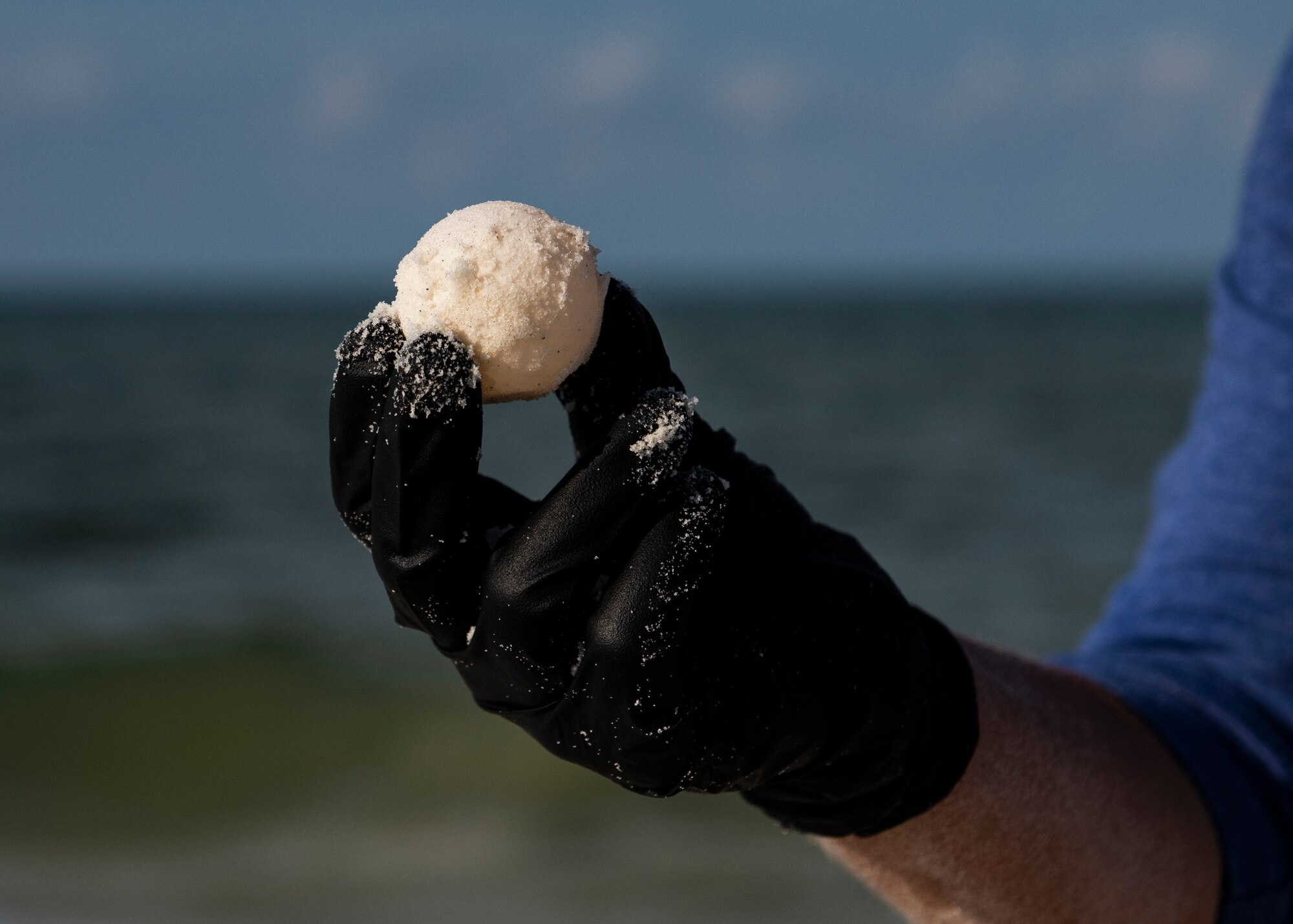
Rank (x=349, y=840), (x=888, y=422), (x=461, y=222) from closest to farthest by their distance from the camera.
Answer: (x=461, y=222) < (x=349, y=840) < (x=888, y=422)

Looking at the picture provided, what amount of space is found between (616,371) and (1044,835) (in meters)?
0.84

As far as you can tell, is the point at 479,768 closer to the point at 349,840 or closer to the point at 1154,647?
the point at 349,840

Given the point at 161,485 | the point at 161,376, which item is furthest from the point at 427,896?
the point at 161,376

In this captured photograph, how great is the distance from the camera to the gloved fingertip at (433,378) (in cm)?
108

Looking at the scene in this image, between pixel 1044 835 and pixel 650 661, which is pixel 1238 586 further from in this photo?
pixel 650 661

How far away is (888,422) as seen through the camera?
1747cm

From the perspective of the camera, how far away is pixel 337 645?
7594 mm

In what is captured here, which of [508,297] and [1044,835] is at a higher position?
[508,297]

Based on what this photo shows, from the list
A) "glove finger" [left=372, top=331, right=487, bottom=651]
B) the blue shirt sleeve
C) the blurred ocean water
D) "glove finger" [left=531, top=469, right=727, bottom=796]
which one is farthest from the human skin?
the blurred ocean water

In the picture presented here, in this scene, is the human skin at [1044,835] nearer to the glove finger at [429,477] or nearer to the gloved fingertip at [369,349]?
the glove finger at [429,477]

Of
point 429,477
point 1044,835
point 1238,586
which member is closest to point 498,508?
point 429,477

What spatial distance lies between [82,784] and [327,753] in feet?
3.89

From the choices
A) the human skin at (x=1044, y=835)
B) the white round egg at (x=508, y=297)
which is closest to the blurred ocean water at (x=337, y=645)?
the human skin at (x=1044, y=835)

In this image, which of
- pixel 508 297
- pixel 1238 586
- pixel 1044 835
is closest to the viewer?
pixel 508 297
